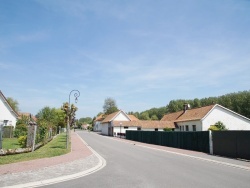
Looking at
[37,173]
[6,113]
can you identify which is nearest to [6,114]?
[6,113]

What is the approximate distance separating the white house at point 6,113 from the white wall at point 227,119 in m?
31.6

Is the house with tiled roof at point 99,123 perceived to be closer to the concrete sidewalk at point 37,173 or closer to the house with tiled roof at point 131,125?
the house with tiled roof at point 131,125

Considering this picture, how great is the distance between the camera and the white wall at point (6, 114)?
43.7 m

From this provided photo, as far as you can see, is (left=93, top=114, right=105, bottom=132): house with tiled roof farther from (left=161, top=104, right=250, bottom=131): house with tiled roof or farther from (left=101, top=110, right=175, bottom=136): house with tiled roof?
(left=161, top=104, right=250, bottom=131): house with tiled roof

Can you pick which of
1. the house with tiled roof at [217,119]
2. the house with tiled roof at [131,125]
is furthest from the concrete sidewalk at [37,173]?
the house with tiled roof at [131,125]

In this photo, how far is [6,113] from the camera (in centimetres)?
4419

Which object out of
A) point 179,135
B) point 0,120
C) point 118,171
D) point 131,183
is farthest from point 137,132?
point 131,183

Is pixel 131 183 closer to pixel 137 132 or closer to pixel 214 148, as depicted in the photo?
pixel 214 148

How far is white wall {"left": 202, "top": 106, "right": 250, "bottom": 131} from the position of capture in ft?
145

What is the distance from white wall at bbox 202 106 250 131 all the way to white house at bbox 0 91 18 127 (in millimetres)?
31568

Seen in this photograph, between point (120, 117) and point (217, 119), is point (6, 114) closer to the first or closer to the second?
point (120, 117)

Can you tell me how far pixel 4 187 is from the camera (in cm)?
855

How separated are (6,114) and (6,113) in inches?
6.4

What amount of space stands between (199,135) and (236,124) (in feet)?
78.8
